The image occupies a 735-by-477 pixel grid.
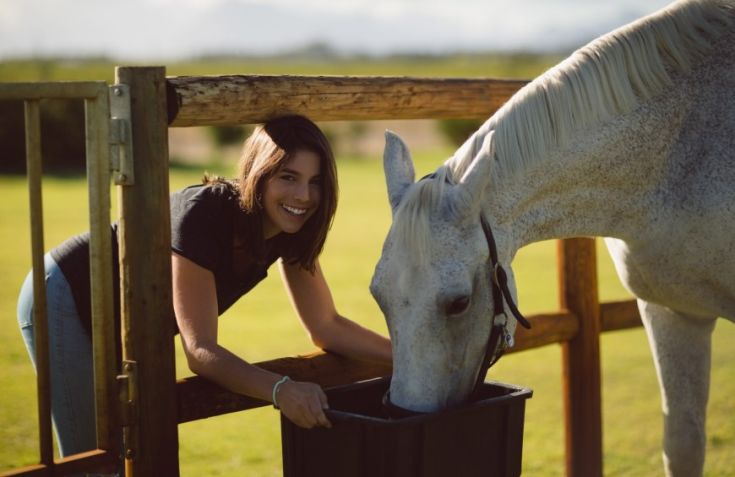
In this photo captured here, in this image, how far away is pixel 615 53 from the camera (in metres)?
2.79

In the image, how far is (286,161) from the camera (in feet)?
9.20

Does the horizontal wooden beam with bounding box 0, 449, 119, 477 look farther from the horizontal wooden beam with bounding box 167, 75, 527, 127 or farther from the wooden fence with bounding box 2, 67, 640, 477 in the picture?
the horizontal wooden beam with bounding box 167, 75, 527, 127

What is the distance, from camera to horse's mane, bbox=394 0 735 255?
8.54ft

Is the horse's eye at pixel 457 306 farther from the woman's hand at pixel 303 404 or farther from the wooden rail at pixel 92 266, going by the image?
the wooden rail at pixel 92 266

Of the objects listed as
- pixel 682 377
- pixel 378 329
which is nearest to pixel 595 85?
pixel 682 377

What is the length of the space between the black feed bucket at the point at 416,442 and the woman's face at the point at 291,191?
0.63 m

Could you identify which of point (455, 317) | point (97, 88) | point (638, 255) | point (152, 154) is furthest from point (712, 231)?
point (97, 88)

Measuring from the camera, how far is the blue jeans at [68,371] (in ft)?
9.20

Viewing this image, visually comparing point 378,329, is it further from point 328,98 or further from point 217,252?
point 217,252

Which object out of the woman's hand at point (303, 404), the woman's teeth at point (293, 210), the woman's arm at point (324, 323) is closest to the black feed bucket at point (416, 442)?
the woman's hand at point (303, 404)

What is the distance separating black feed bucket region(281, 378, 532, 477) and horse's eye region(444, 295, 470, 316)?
260 mm

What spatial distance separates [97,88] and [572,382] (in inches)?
107

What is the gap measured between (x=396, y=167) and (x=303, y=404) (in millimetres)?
773

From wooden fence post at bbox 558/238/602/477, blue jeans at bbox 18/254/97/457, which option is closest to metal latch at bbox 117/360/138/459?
blue jeans at bbox 18/254/97/457
